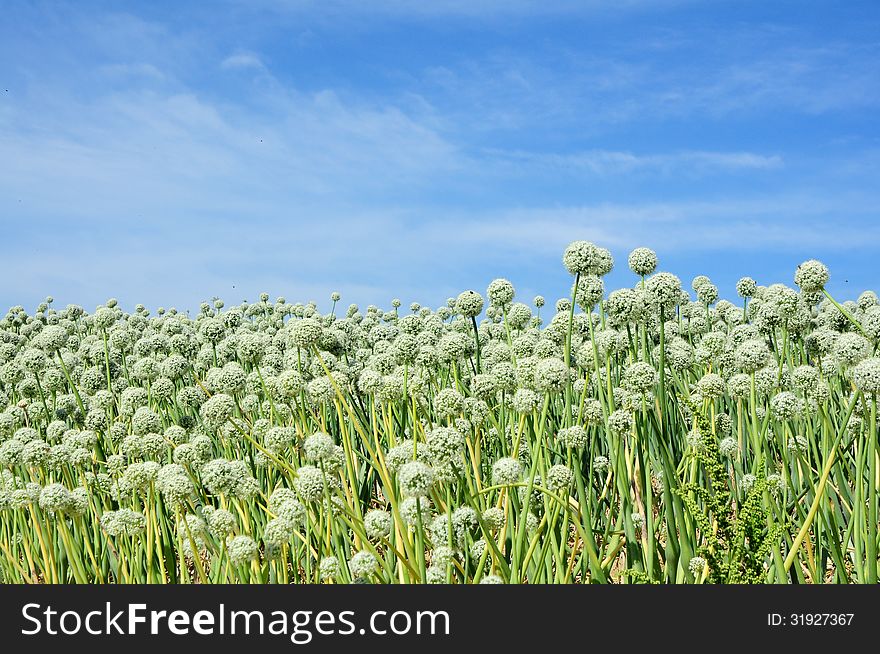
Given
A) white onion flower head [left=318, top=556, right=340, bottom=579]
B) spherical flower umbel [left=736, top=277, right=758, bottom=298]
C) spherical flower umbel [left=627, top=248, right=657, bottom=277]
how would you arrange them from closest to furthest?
white onion flower head [left=318, top=556, right=340, bottom=579] < spherical flower umbel [left=627, top=248, right=657, bottom=277] < spherical flower umbel [left=736, top=277, right=758, bottom=298]

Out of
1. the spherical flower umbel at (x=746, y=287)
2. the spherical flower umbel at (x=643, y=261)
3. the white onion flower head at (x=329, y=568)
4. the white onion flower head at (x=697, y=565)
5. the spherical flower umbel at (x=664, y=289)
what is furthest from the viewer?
the spherical flower umbel at (x=746, y=287)

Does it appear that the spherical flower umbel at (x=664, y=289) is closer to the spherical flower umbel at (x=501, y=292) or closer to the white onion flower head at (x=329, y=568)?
the spherical flower umbel at (x=501, y=292)

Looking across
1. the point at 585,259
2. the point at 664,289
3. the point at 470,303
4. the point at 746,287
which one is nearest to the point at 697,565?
the point at 664,289

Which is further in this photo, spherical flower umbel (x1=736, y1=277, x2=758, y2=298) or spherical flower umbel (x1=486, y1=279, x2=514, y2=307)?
spherical flower umbel (x1=736, y1=277, x2=758, y2=298)

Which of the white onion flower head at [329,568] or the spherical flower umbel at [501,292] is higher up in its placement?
the spherical flower umbel at [501,292]

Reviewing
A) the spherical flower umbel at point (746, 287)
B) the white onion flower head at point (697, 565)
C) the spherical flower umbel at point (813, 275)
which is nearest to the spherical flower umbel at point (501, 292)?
the spherical flower umbel at point (813, 275)

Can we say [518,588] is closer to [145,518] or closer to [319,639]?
[319,639]

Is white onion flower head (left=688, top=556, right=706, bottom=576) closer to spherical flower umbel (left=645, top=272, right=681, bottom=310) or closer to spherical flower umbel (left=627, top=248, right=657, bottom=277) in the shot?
spherical flower umbel (left=645, top=272, right=681, bottom=310)

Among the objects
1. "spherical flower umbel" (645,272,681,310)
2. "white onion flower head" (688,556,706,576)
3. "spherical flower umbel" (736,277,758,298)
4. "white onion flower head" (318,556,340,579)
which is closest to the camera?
"white onion flower head" (318,556,340,579)

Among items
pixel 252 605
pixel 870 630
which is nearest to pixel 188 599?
pixel 252 605

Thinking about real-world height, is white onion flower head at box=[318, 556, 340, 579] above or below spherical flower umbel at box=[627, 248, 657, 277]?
below

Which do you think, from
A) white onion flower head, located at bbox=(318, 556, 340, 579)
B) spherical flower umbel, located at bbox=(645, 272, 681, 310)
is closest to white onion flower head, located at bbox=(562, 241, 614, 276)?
spherical flower umbel, located at bbox=(645, 272, 681, 310)

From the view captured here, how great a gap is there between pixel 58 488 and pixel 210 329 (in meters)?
3.21

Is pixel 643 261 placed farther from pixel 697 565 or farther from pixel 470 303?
pixel 697 565
